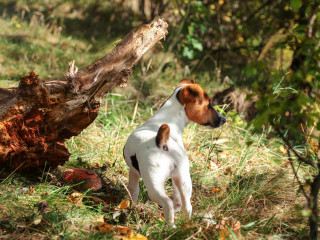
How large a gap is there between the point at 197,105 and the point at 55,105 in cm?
116

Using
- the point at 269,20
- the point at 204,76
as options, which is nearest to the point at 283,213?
the point at 204,76

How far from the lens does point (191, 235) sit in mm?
2596

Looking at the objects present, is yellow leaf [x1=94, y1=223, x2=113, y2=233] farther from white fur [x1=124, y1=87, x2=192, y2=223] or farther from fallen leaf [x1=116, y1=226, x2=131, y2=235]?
white fur [x1=124, y1=87, x2=192, y2=223]

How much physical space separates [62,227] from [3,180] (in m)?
0.83

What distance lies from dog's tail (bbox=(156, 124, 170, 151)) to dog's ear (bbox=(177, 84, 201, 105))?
48 centimetres

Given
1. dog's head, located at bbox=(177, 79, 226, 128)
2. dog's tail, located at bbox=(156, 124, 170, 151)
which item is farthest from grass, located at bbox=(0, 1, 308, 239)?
dog's head, located at bbox=(177, 79, 226, 128)

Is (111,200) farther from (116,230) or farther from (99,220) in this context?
(116,230)

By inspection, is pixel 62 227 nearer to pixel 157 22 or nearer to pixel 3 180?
pixel 3 180

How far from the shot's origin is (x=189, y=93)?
3.05 meters

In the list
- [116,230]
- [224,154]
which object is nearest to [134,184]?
[116,230]

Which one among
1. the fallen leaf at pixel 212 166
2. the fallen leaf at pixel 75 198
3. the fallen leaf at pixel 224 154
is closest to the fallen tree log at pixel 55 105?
the fallen leaf at pixel 75 198

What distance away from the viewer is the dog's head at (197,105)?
3061mm

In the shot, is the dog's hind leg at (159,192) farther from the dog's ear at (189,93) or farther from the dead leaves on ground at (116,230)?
the dog's ear at (189,93)

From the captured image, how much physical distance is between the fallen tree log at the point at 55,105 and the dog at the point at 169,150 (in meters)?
0.51
